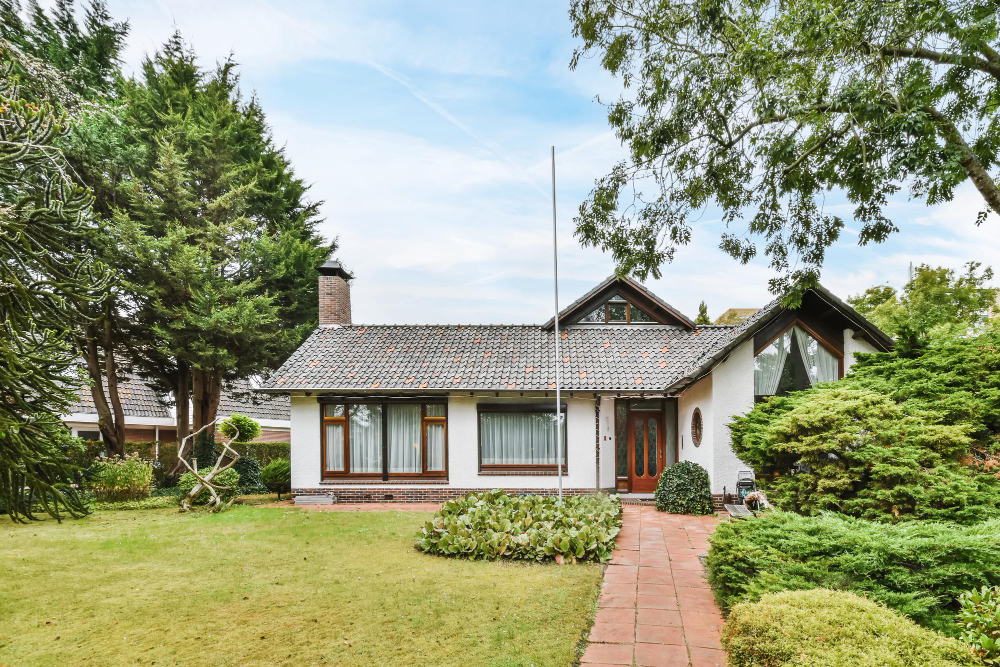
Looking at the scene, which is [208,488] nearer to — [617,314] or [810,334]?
[617,314]

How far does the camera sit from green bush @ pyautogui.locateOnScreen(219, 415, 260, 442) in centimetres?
1717

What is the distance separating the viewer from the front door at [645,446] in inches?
589

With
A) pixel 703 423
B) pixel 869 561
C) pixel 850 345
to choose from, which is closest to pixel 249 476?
pixel 703 423

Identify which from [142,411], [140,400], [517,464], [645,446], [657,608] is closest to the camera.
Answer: [657,608]

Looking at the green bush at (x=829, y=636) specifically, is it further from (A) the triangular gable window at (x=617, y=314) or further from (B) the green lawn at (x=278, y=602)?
(A) the triangular gable window at (x=617, y=314)

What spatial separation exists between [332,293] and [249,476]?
662cm

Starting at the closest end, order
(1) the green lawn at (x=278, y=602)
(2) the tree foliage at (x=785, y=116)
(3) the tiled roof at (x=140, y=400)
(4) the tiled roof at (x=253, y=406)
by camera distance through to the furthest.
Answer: (1) the green lawn at (x=278, y=602)
(2) the tree foliage at (x=785, y=116)
(3) the tiled roof at (x=140, y=400)
(4) the tiled roof at (x=253, y=406)

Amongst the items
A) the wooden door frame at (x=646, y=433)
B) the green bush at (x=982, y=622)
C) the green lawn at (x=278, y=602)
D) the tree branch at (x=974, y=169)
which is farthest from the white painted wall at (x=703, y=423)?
the green bush at (x=982, y=622)

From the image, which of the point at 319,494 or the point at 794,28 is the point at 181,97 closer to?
the point at 319,494

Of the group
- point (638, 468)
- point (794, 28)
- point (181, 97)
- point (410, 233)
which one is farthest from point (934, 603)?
point (181, 97)

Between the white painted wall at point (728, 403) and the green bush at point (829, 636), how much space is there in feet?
26.7

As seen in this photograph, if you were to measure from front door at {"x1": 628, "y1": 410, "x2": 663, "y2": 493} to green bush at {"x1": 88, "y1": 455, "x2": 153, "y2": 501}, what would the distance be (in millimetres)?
13942

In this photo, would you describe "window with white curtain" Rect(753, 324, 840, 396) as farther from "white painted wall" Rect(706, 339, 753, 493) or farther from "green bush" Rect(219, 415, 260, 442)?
"green bush" Rect(219, 415, 260, 442)

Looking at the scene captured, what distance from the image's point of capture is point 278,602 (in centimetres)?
672
